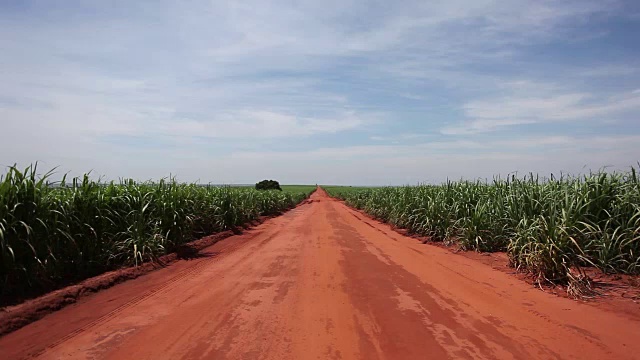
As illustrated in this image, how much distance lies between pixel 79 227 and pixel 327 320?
5.41 m

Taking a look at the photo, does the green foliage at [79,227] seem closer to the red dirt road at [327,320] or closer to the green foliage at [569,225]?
the red dirt road at [327,320]

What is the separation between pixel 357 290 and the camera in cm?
664

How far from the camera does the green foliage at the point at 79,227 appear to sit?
242 inches

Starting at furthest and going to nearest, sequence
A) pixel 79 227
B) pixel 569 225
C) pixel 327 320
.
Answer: pixel 79 227 → pixel 569 225 → pixel 327 320

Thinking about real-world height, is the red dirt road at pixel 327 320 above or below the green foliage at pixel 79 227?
below

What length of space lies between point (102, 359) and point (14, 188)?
386 cm

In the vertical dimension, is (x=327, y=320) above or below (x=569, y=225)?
below

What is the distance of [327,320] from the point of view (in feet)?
16.8

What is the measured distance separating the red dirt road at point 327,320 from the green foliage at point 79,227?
0.98 m

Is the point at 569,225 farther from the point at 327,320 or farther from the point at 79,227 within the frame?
the point at 79,227

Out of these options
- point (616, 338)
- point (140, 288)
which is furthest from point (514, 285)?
point (140, 288)

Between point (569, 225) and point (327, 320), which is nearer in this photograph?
point (327, 320)

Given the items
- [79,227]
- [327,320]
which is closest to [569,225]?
[327,320]

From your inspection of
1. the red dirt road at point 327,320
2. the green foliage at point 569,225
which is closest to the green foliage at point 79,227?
the red dirt road at point 327,320
